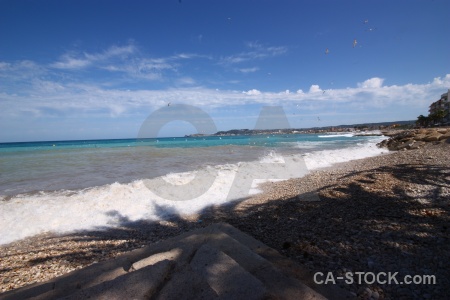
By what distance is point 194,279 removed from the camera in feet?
7.29

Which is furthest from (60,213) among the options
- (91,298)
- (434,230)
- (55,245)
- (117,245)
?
(434,230)

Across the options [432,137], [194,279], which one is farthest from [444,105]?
[194,279]

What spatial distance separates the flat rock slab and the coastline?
742 mm

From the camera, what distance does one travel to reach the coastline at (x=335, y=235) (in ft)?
10.1

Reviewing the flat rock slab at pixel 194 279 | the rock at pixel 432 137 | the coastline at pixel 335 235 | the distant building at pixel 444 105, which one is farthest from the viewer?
the distant building at pixel 444 105

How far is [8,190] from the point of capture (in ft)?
34.0

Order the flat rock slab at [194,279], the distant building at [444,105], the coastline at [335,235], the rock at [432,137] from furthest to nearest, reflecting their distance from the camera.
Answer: the distant building at [444,105] < the rock at [432,137] < the coastline at [335,235] < the flat rock slab at [194,279]

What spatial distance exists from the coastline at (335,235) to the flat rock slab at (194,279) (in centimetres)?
74

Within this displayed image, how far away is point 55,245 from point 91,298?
4.59 metres

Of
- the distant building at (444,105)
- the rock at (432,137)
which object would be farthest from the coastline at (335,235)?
the distant building at (444,105)

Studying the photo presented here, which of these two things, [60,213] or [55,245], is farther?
[60,213]

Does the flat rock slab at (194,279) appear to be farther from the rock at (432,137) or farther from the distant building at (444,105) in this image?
the distant building at (444,105)

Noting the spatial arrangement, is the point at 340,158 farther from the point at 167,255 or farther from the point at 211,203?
the point at 167,255

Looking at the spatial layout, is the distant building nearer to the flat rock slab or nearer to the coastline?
the coastline
